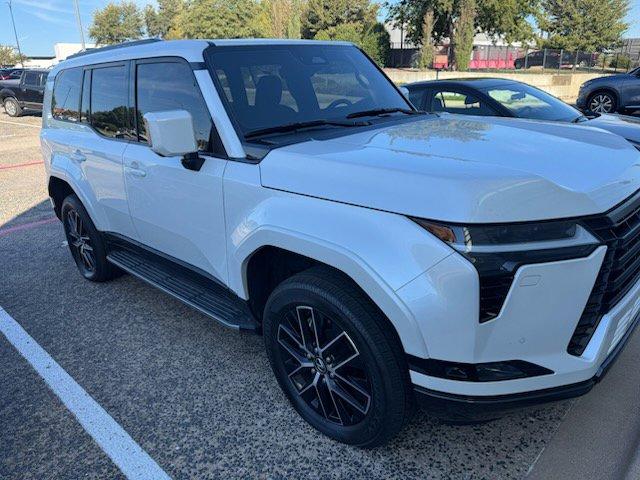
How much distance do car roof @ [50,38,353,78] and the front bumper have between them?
7.43 ft

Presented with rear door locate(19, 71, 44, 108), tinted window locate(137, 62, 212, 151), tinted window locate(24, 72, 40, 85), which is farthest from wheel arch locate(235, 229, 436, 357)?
tinted window locate(24, 72, 40, 85)

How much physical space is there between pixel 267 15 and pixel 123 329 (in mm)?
39613

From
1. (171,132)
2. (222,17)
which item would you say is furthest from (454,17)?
(171,132)

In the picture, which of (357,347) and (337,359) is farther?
(337,359)

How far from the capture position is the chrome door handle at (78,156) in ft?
13.9

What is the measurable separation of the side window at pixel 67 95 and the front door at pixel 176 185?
114 centimetres

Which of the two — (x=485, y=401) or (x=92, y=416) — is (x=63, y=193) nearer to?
(x=92, y=416)

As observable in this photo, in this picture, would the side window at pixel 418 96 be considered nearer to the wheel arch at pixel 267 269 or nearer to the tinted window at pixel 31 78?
the wheel arch at pixel 267 269

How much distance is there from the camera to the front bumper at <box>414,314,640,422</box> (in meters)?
2.07

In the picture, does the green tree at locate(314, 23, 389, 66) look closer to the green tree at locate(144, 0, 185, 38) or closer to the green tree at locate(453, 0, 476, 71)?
the green tree at locate(453, 0, 476, 71)

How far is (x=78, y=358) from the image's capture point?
358cm

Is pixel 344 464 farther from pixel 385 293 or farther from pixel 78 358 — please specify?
pixel 78 358

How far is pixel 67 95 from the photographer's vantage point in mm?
4656

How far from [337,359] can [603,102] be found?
1385cm
